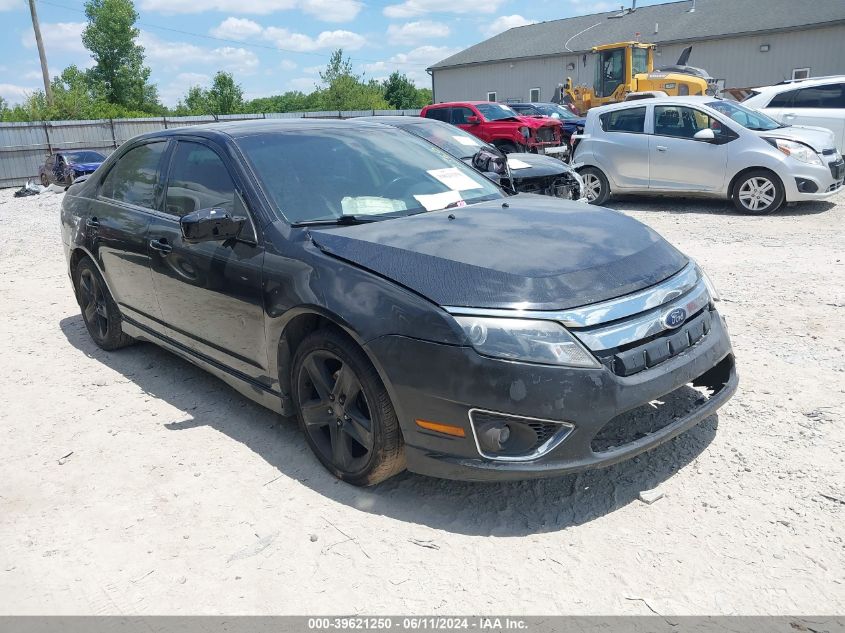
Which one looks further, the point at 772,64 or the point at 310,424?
the point at 772,64

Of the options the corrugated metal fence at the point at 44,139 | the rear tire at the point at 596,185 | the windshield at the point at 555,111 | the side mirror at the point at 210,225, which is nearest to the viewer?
the side mirror at the point at 210,225

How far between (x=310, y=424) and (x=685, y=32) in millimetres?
38173

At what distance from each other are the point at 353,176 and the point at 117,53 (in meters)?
61.5

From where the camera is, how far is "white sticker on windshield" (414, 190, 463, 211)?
12.2 feet

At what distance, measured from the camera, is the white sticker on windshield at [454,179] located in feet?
13.1

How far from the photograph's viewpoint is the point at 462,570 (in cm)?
260

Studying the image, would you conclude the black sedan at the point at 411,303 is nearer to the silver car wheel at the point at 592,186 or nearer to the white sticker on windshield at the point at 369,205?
the white sticker on windshield at the point at 369,205

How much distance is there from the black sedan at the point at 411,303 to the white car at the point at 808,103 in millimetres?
10573

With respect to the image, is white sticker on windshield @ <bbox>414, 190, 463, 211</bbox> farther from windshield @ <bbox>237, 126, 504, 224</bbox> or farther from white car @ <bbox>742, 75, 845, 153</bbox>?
white car @ <bbox>742, 75, 845, 153</bbox>

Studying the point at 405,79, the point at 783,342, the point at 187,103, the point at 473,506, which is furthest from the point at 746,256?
the point at 187,103

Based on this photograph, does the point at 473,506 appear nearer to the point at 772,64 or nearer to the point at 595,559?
the point at 595,559

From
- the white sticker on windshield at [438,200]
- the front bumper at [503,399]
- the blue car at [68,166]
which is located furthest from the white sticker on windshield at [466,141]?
the blue car at [68,166]

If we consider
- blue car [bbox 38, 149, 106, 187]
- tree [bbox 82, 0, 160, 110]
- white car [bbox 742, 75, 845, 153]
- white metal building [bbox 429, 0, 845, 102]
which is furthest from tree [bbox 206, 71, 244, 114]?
white car [bbox 742, 75, 845, 153]

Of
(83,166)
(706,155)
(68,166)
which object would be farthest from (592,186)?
(68,166)
